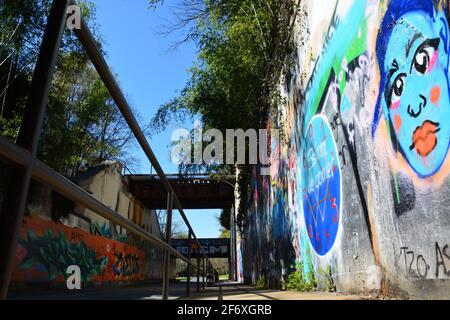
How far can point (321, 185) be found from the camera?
5102 millimetres

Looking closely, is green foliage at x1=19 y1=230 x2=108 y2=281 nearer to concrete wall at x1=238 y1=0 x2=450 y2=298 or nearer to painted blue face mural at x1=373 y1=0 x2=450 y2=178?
concrete wall at x1=238 y1=0 x2=450 y2=298

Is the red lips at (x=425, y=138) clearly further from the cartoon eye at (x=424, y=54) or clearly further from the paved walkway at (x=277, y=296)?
the paved walkway at (x=277, y=296)

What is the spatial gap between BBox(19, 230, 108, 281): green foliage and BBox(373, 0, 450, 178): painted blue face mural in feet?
22.3

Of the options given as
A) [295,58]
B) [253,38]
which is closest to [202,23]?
[253,38]

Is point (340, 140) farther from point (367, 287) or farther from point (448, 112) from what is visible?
→ point (448, 112)

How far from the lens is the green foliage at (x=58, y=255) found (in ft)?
28.9

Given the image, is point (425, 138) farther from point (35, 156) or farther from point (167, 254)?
point (35, 156)

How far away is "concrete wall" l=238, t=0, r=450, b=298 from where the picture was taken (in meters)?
2.54

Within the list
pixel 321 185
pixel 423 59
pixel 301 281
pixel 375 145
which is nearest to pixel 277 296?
pixel 301 281

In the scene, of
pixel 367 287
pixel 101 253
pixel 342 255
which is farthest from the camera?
pixel 101 253

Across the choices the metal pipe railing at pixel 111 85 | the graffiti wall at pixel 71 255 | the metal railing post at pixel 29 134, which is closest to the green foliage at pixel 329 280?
the metal pipe railing at pixel 111 85
